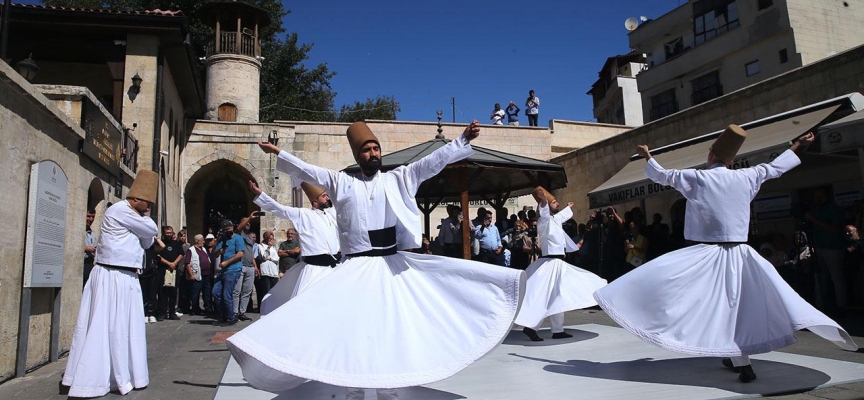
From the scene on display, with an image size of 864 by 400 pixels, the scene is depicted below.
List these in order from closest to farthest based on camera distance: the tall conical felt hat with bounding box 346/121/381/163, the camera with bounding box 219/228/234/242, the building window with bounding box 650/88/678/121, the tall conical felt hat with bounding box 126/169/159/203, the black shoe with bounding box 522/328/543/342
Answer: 1. the tall conical felt hat with bounding box 346/121/381/163
2. the tall conical felt hat with bounding box 126/169/159/203
3. the black shoe with bounding box 522/328/543/342
4. the camera with bounding box 219/228/234/242
5. the building window with bounding box 650/88/678/121

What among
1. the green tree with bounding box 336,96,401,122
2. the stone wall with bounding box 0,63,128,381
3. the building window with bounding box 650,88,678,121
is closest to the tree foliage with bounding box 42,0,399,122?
the green tree with bounding box 336,96,401,122

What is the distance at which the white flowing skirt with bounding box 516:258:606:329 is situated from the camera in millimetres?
7727

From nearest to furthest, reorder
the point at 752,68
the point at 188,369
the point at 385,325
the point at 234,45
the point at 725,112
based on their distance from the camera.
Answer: the point at 385,325 → the point at 188,369 → the point at 725,112 → the point at 234,45 → the point at 752,68

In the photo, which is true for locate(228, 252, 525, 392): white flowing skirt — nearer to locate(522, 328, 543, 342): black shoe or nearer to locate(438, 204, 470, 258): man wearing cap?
locate(522, 328, 543, 342): black shoe

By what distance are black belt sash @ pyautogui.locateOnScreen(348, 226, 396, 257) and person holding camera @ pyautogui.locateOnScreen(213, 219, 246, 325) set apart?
7.90 m

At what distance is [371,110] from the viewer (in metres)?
46.8

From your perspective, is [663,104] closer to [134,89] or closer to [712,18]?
[712,18]

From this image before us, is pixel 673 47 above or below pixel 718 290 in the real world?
above

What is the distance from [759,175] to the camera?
5.52 meters

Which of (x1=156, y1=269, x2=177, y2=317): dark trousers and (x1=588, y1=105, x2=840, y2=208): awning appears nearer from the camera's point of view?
(x1=588, y1=105, x2=840, y2=208): awning

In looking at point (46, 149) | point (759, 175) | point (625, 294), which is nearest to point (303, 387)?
point (625, 294)

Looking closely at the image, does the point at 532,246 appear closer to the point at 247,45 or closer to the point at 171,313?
the point at 171,313

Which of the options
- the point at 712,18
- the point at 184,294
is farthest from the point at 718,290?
the point at 712,18

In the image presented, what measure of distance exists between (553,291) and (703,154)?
6.08 meters
